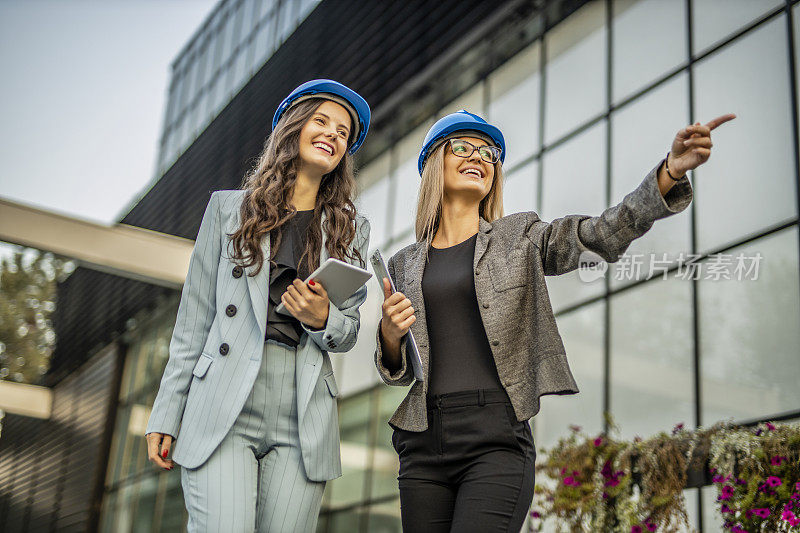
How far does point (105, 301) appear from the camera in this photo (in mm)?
16016

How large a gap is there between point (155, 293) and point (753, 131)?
37.1 feet

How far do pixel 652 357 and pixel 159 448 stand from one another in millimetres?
5322

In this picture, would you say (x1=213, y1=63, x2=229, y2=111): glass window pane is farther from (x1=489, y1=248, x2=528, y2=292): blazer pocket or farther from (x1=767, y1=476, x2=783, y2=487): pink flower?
(x1=489, y1=248, x2=528, y2=292): blazer pocket

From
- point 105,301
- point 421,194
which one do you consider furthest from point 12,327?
point 421,194

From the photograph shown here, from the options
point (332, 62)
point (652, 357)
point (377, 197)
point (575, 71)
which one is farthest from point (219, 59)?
point (652, 357)

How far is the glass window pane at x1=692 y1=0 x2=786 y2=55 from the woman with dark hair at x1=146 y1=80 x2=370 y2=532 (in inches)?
212

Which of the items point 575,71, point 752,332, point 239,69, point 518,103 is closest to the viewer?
point 752,332

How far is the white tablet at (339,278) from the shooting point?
2293mm

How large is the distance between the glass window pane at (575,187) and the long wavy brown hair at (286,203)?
5.19m

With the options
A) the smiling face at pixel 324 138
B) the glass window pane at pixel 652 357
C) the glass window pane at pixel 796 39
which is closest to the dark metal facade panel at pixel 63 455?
the glass window pane at pixel 652 357

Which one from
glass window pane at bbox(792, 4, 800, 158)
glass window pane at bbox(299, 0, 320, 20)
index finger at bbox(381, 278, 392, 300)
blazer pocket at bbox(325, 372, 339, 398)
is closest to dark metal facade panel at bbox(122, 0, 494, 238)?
glass window pane at bbox(299, 0, 320, 20)

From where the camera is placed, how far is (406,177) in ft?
36.9

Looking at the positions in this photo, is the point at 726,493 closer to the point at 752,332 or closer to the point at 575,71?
the point at 752,332

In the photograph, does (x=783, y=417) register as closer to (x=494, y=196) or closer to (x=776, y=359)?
(x=776, y=359)
